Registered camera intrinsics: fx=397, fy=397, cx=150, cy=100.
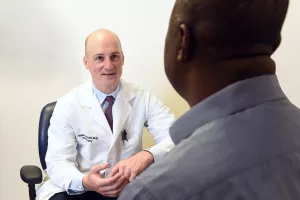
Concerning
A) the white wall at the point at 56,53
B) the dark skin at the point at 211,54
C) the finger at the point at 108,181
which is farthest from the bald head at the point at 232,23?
the white wall at the point at 56,53

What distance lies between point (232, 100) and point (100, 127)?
1.21 meters

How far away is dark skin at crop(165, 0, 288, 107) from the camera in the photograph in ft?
1.91

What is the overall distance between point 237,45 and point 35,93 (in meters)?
1.70

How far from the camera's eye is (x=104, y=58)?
68.2 inches

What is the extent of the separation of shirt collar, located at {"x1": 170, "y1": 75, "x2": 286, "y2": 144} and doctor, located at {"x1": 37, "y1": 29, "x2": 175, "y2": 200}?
978 mm

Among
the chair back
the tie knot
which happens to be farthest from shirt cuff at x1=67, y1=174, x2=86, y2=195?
the tie knot

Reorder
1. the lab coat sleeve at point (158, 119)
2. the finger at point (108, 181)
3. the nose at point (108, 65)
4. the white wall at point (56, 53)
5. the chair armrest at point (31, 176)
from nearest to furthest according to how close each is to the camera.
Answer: the finger at point (108, 181) < the chair armrest at point (31, 176) < the nose at point (108, 65) < the lab coat sleeve at point (158, 119) < the white wall at point (56, 53)

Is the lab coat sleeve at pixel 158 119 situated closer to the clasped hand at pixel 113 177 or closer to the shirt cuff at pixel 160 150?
the shirt cuff at pixel 160 150

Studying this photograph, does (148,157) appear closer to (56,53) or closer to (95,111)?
(95,111)

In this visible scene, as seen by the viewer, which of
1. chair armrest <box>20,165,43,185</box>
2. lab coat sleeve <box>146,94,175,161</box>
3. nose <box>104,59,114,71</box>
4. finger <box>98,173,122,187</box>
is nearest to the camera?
finger <box>98,173,122,187</box>

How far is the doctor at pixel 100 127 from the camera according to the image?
1630 millimetres

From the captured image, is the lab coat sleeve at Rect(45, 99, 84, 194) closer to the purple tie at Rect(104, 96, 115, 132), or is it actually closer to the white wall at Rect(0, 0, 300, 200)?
the purple tie at Rect(104, 96, 115, 132)

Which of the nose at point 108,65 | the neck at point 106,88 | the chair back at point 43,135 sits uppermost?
the nose at point 108,65

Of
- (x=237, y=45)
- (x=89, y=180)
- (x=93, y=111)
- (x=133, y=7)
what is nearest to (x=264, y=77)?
(x=237, y=45)
